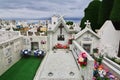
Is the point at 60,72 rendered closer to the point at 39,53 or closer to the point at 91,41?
the point at 39,53

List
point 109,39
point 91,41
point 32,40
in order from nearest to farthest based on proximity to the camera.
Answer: point 91,41
point 109,39
point 32,40

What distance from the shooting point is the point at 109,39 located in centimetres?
1404

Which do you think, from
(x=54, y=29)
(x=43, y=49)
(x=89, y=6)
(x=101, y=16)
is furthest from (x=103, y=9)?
(x=43, y=49)

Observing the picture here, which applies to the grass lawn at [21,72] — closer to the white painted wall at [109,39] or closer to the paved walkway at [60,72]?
the paved walkway at [60,72]

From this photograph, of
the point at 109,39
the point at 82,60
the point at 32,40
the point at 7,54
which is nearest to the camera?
the point at 82,60

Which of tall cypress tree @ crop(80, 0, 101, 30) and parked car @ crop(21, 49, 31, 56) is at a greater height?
tall cypress tree @ crop(80, 0, 101, 30)

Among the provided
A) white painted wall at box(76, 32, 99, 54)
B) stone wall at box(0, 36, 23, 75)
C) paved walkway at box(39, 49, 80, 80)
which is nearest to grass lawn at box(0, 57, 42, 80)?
stone wall at box(0, 36, 23, 75)

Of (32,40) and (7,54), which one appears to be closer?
(7,54)

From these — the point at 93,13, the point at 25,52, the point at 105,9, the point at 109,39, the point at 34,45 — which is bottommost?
the point at 25,52

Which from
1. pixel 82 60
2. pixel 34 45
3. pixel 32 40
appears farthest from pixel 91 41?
pixel 82 60

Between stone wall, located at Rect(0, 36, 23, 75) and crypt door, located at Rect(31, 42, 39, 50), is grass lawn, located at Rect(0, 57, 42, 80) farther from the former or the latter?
crypt door, located at Rect(31, 42, 39, 50)

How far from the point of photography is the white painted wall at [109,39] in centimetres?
1336

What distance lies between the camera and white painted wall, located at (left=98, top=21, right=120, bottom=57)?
13364 mm

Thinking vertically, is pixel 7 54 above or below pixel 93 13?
below
